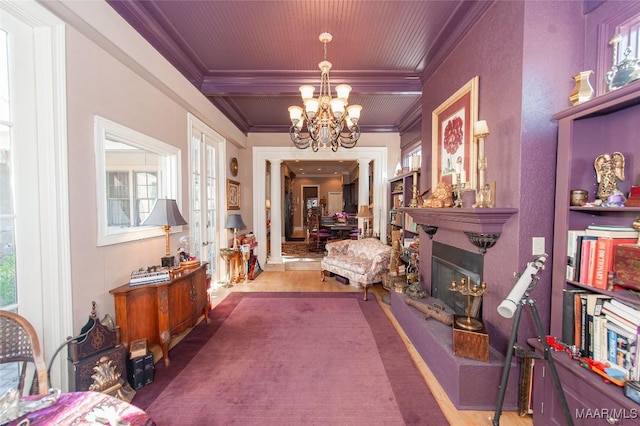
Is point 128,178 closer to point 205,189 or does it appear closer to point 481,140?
point 205,189

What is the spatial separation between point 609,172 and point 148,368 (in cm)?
332

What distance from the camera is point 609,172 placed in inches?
54.1

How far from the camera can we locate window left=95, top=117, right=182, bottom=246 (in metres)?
1.89

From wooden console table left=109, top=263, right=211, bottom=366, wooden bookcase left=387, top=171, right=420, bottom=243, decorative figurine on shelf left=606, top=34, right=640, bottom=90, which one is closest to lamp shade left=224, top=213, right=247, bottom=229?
wooden console table left=109, top=263, right=211, bottom=366

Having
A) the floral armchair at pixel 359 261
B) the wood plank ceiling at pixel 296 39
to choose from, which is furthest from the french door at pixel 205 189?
the floral armchair at pixel 359 261

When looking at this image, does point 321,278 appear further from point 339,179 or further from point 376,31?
point 339,179

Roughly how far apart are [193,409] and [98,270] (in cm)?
123

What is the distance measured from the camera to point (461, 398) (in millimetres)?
1680

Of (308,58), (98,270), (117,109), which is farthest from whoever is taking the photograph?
(308,58)

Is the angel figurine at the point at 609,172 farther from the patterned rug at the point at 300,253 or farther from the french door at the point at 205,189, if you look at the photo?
the patterned rug at the point at 300,253

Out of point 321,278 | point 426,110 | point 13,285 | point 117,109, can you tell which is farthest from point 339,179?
point 13,285

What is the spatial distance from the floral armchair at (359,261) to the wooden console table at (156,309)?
2334mm

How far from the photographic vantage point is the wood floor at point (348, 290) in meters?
1.61

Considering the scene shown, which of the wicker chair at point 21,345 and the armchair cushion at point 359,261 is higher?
the wicker chair at point 21,345
